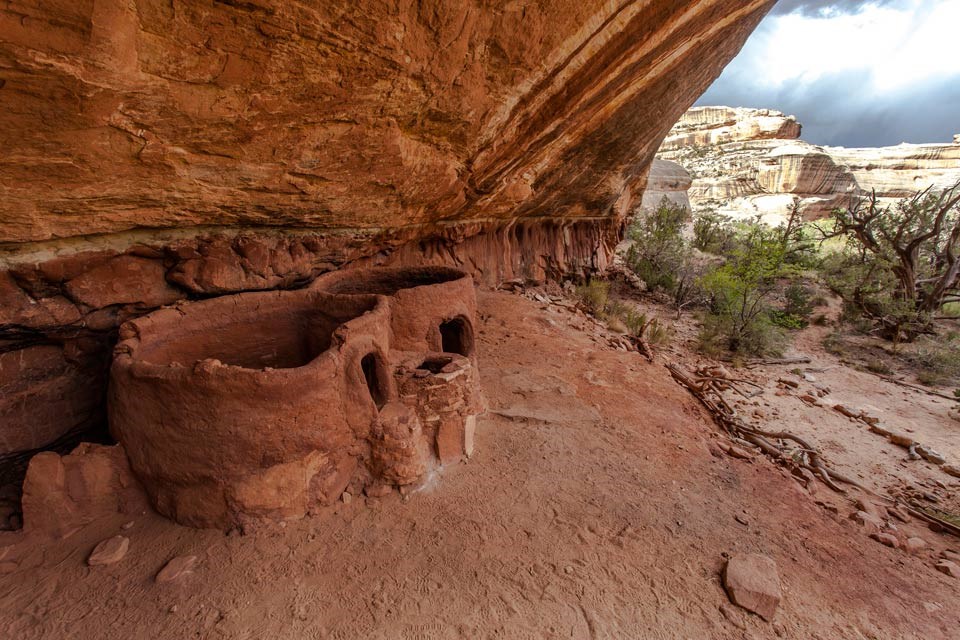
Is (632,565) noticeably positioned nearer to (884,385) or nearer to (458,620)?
(458,620)

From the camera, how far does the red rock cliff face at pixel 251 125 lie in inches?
85.3

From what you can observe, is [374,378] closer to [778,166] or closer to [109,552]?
[109,552]

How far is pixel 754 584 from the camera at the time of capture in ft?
8.64

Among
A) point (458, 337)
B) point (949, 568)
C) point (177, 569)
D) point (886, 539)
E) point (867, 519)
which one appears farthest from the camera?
point (458, 337)

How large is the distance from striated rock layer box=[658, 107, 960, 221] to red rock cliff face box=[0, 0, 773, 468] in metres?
24.9

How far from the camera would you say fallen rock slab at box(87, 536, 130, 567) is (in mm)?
2494

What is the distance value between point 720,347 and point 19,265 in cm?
976

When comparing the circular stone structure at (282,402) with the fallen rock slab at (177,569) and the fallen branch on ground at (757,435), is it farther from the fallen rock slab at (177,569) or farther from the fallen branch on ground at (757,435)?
the fallen branch on ground at (757,435)

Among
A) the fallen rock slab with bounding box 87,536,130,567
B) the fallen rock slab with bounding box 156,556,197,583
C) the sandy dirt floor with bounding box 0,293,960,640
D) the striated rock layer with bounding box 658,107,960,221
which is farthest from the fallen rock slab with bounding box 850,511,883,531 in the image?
the striated rock layer with bounding box 658,107,960,221

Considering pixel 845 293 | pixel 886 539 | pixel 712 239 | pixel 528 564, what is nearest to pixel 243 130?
pixel 528 564

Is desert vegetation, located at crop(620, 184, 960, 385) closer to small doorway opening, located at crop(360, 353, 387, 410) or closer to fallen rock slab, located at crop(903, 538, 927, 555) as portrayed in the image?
fallen rock slab, located at crop(903, 538, 927, 555)

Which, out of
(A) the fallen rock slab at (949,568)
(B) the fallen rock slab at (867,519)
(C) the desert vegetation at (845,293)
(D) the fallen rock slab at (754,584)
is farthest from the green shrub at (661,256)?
(D) the fallen rock slab at (754,584)

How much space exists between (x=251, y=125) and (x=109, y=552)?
2.84 m

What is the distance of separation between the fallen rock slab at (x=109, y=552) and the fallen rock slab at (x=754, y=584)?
12.3 feet
